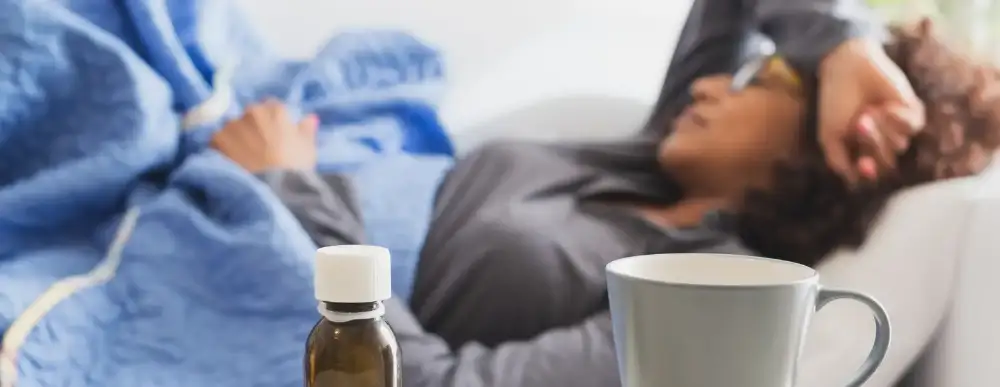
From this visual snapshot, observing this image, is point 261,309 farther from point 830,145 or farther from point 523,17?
point 523,17

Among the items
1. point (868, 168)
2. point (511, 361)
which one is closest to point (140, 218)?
point (511, 361)

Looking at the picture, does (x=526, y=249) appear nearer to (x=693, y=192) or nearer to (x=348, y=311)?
(x=693, y=192)

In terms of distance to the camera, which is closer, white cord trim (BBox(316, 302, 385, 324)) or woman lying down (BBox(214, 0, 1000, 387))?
white cord trim (BBox(316, 302, 385, 324))

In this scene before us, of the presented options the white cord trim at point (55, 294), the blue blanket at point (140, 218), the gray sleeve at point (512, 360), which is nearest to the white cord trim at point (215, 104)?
the blue blanket at point (140, 218)

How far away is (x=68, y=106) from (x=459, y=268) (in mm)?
334

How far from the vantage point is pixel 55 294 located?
57cm

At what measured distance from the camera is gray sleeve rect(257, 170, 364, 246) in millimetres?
719

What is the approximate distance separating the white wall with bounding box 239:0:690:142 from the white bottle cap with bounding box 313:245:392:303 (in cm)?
69

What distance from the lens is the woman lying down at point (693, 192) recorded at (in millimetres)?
653

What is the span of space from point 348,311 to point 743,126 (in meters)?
0.53

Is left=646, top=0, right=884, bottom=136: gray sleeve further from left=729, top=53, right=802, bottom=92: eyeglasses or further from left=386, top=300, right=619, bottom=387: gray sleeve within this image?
left=386, top=300, right=619, bottom=387: gray sleeve

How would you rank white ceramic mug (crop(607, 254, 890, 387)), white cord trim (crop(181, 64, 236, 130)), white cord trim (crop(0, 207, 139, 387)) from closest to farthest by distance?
white ceramic mug (crop(607, 254, 890, 387)) → white cord trim (crop(0, 207, 139, 387)) → white cord trim (crop(181, 64, 236, 130))

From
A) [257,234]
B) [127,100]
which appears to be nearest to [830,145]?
[257,234]

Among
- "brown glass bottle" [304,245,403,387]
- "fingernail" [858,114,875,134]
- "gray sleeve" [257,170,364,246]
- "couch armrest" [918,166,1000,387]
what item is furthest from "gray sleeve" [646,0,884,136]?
"brown glass bottle" [304,245,403,387]
